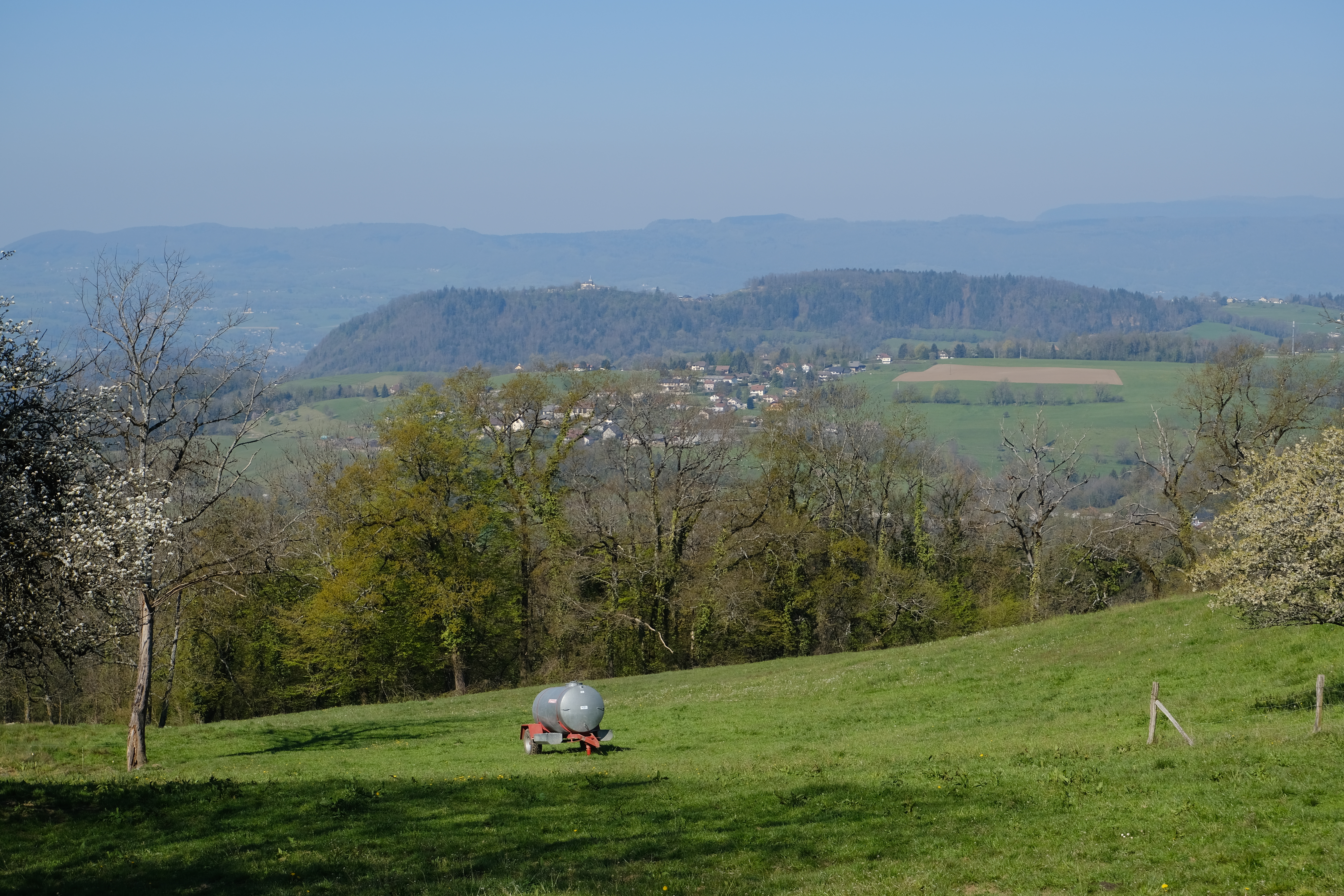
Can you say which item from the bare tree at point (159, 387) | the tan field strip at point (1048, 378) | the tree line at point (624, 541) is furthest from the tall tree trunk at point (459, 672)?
the tan field strip at point (1048, 378)

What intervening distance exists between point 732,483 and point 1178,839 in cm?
4509

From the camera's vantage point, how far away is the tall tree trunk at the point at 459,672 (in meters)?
49.2

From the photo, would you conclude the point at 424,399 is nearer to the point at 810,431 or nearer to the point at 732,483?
the point at 732,483

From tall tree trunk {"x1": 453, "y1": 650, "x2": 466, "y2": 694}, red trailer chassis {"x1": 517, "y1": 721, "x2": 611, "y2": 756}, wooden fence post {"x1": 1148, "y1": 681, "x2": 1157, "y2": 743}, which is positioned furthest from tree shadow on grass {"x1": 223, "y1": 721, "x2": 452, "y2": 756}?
wooden fence post {"x1": 1148, "y1": 681, "x2": 1157, "y2": 743}

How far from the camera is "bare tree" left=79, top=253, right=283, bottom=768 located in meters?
24.4

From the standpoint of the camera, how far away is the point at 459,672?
4950 centimetres

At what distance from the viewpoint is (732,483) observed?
5828 cm

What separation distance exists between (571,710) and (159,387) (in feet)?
43.7

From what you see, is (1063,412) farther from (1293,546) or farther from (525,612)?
(1293,546)

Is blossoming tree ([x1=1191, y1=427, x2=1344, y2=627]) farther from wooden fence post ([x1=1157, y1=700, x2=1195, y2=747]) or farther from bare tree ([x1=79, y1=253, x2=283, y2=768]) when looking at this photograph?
bare tree ([x1=79, y1=253, x2=283, y2=768])

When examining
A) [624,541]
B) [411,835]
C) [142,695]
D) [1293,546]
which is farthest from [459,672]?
[1293,546]

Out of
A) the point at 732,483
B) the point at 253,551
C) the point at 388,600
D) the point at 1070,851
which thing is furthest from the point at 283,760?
the point at 732,483

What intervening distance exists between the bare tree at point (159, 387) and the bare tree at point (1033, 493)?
3922 cm

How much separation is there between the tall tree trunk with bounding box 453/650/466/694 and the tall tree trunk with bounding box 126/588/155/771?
78.7 feet
